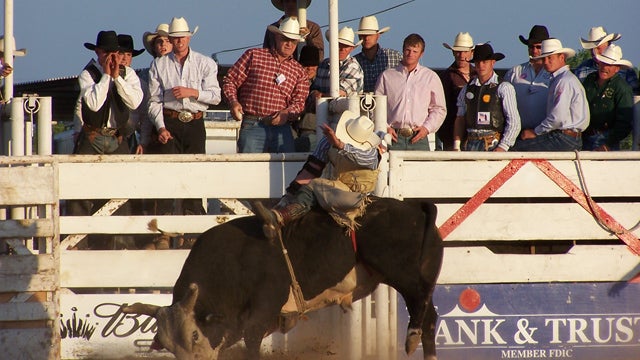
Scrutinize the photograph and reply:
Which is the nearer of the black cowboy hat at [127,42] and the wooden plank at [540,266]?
the wooden plank at [540,266]

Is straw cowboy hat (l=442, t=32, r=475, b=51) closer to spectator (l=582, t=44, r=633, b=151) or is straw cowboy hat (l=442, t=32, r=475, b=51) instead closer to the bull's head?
spectator (l=582, t=44, r=633, b=151)

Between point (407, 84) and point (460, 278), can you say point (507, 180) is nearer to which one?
point (460, 278)

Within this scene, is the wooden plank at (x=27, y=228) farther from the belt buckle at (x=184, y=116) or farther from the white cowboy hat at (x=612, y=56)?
the white cowboy hat at (x=612, y=56)

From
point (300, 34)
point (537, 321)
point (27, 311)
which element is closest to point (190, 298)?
point (27, 311)

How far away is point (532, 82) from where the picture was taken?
34.9 feet

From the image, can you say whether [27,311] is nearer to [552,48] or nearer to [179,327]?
[179,327]

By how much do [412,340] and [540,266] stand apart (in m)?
1.68

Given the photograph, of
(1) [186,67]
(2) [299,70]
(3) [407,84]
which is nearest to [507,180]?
(3) [407,84]

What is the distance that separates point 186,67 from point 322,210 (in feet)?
8.99

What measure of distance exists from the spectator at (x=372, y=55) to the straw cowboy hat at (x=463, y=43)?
25.1 inches

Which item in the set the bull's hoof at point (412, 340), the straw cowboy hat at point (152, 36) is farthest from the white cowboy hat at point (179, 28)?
the bull's hoof at point (412, 340)

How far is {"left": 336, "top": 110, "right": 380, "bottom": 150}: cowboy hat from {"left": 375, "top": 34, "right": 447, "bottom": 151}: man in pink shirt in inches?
65.9

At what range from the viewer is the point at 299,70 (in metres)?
10.3

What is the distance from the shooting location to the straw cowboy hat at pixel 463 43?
11414mm
